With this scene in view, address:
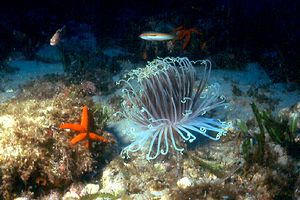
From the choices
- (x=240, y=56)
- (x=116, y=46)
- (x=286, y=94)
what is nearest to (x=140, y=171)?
(x=286, y=94)

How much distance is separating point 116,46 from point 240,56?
197 inches

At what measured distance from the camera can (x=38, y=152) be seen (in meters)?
4.74

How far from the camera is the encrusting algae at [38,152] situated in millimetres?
4559

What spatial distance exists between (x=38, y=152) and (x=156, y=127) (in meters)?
1.94

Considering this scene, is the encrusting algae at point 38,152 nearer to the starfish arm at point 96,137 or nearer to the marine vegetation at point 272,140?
the starfish arm at point 96,137

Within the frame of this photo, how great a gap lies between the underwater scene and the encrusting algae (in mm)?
16

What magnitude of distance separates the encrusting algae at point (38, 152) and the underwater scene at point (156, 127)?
0.6 inches

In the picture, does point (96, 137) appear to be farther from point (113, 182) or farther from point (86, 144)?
point (113, 182)

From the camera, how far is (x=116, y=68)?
392 inches

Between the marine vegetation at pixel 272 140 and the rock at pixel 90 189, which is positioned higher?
the marine vegetation at pixel 272 140

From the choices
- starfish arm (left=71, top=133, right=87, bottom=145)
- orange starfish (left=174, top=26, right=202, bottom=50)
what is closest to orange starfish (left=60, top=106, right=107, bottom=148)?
starfish arm (left=71, top=133, right=87, bottom=145)

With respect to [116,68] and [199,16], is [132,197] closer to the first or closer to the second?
[116,68]

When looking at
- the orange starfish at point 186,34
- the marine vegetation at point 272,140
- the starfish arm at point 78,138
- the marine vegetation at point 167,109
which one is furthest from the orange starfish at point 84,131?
the orange starfish at point 186,34

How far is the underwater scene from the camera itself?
4.67 metres
